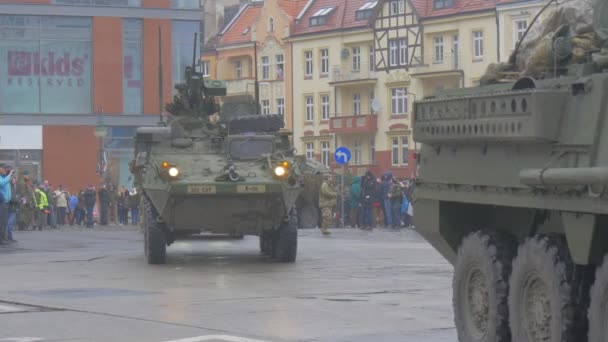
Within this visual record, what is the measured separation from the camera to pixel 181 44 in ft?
159

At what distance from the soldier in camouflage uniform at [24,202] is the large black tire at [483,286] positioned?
87.9ft

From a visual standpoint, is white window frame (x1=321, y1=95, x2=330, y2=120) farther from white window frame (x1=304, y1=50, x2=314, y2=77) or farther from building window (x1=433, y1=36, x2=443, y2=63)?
building window (x1=433, y1=36, x2=443, y2=63)

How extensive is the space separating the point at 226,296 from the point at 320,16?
2497 inches

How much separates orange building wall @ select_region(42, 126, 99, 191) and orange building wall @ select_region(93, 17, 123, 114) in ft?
3.31

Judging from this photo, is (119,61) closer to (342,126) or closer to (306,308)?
(342,126)

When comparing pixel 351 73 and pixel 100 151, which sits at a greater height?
pixel 351 73

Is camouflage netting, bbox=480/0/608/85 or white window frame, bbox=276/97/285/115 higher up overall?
white window frame, bbox=276/97/285/115

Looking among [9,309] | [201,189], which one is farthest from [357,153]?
[9,309]

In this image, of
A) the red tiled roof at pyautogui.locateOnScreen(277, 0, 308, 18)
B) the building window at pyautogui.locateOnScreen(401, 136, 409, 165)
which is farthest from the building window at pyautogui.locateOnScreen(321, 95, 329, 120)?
the building window at pyautogui.locateOnScreen(401, 136, 409, 165)

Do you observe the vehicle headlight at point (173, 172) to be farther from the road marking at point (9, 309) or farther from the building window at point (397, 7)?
the building window at point (397, 7)

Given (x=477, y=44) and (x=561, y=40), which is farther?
(x=477, y=44)

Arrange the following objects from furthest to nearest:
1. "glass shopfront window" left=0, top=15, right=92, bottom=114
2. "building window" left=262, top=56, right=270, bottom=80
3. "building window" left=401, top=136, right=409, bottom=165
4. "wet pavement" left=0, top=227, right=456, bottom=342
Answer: "building window" left=262, top=56, right=270, bottom=80, "building window" left=401, top=136, right=409, bottom=165, "glass shopfront window" left=0, top=15, right=92, bottom=114, "wet pavement" left=0, top=227, right=456, bottom=342

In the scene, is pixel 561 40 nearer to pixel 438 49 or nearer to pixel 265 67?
pixel 438 49

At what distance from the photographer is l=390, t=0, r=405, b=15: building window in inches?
2837
